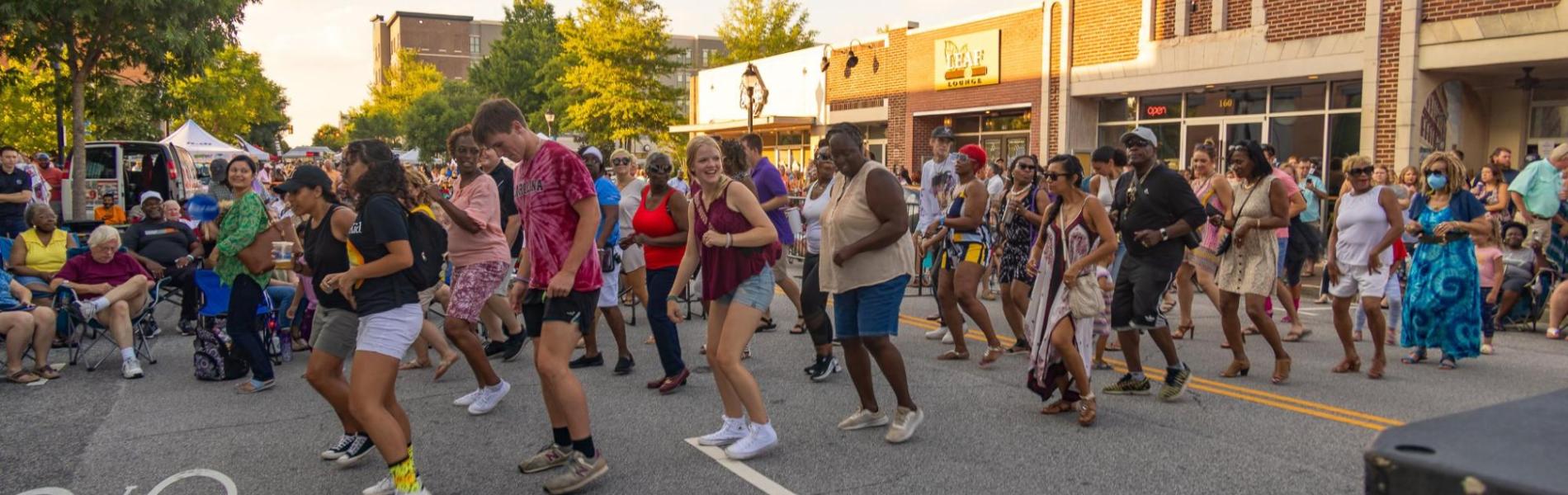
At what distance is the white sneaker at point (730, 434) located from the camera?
5.51m

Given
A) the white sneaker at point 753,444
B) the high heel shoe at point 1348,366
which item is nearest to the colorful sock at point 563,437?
the white sneaker at point 753,444

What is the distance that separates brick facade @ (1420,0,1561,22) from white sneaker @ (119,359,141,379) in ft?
55.7

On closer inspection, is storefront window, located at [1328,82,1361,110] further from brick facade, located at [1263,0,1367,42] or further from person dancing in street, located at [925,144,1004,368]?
person dancing in street, located at [925,144,1004,368]

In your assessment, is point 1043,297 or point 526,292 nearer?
point 526,292

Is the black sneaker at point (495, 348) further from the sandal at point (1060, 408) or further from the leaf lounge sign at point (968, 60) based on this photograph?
the leaf lounge sign at point (968, 60)

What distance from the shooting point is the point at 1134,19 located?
20234 mm

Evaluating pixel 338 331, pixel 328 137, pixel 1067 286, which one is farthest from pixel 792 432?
pixel 328 137

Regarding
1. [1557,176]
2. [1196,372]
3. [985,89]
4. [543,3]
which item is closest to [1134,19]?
[985,89]

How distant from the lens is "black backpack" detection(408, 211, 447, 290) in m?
4.75

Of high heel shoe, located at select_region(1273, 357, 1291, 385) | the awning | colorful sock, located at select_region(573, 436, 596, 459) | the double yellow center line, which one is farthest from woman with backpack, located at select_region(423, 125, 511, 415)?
the awning

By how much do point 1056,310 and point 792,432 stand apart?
168 centimetres

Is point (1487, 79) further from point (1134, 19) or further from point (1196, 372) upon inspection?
point (1196, 372)

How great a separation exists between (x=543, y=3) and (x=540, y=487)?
66107 mm

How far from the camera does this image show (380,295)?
4566 mm
